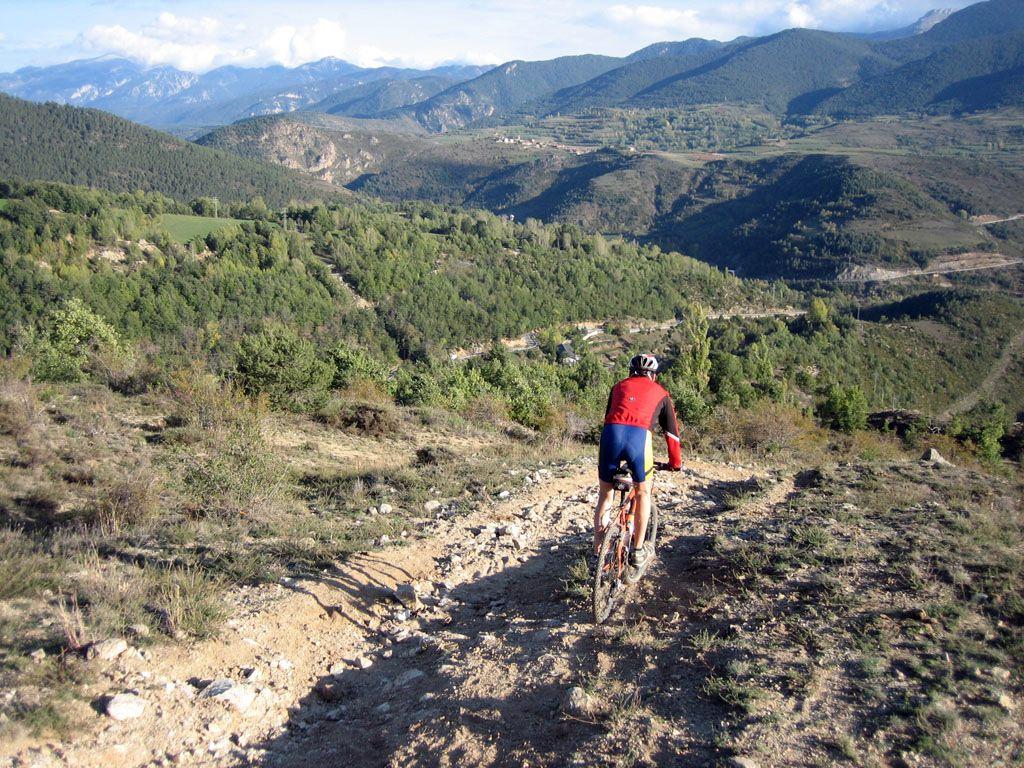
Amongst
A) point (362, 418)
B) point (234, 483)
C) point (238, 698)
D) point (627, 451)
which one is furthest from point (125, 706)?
point (362, 418)

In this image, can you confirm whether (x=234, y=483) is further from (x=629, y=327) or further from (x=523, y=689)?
(x=629, y=327)

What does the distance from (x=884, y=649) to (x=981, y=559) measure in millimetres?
2008

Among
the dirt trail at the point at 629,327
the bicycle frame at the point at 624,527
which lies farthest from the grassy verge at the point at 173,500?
the dirt trail at the point at 629,327

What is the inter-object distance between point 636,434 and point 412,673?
8.44 feet

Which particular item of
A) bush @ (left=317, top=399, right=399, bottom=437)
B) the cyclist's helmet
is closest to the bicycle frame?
the cyclist's helmet

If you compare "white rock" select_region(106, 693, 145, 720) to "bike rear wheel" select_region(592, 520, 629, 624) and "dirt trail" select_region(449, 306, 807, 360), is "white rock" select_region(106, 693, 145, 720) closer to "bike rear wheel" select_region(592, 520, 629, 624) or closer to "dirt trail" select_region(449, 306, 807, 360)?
"bike rear wheel" select_region(592, 520, 629, 624)

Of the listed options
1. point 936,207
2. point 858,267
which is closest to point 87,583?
point 858,267

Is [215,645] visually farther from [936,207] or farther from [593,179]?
[593,179]

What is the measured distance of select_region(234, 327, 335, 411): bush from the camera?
13.4m

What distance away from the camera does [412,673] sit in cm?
487

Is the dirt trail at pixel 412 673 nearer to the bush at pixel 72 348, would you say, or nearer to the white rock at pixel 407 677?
the white rock at pixel 407 677

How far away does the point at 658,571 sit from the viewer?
20.6ft

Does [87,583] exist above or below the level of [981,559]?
above

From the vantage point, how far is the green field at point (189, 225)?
64125 mm
